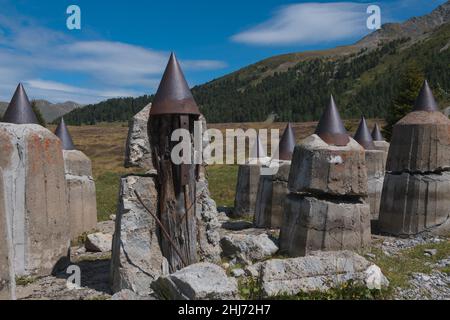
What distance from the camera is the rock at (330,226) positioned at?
28.6 feet

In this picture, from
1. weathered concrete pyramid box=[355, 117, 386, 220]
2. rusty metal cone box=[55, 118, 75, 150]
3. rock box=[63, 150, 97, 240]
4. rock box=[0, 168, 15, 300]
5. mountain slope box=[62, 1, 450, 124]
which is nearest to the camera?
rock box=[0, 168, 15, 300]

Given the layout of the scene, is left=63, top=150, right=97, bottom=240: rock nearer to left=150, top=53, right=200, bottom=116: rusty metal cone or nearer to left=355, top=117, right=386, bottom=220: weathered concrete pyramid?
left=150, top=53, right=200, bottom=116: rusty metal cone

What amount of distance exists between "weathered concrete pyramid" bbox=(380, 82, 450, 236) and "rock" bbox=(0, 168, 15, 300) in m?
8.81

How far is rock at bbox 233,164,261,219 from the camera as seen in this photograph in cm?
1523

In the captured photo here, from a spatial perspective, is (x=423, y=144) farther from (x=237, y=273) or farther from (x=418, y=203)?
(x=237, y=273)

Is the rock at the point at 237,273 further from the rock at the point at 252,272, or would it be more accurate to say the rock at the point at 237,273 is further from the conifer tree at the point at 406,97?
the conifer tree at the point at 406,97

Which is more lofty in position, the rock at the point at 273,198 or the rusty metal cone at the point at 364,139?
the rusty metal cone at the point at 364,139

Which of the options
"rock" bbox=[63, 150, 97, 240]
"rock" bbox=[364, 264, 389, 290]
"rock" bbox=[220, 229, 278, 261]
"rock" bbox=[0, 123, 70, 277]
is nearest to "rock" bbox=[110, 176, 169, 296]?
"rock" bbox=[0, 123, 70, 277]

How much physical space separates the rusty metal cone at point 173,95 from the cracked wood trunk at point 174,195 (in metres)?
0.17

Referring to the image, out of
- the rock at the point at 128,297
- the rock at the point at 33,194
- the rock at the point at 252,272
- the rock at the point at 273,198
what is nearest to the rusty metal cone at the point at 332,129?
the rock at the point at 273,198

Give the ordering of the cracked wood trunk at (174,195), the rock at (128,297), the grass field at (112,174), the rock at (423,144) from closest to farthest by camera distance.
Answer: the rock at (128,297), the cracked wood trunk at (174,195), the rock at (423,144), the grass field at (112,174)

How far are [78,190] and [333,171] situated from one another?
694cm

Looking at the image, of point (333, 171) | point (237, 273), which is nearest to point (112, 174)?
point (333, 171)

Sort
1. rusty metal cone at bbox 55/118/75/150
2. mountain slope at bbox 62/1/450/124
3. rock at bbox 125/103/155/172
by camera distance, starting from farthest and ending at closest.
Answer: mountain slope at bbox 62/1/450/124 → rusty metal cone at bbox 55/118/75/150 → rock at bbox 125/103/155/172
